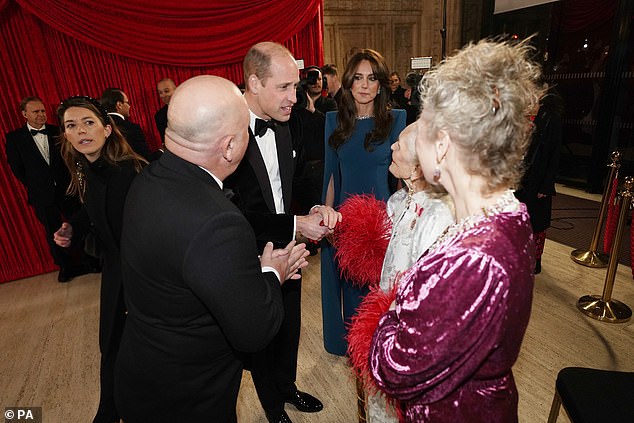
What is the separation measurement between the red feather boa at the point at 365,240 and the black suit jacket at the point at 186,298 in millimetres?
672

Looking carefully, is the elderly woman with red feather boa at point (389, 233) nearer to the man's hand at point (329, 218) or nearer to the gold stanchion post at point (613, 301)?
the man's hand at point (329, 218)

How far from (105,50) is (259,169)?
3762 mm

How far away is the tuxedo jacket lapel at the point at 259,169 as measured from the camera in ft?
6.66

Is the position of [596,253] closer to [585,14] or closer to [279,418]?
[279,418]

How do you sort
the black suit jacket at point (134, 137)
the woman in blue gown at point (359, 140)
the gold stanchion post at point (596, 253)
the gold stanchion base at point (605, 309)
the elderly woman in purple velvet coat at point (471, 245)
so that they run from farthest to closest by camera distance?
the gold stanchion post at point (596, 253), the black suit jacket at point (134, 137), the gold stanchion base at point (605, 309), the woman in blue gown at point (359, 140), the elderly woman in purple velvet coat at point (471, 245)

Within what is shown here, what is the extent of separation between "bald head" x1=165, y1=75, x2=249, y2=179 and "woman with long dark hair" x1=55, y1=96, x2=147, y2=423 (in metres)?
0.85

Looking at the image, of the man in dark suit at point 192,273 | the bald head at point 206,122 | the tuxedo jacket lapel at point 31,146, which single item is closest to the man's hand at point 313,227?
the man in dark suit at point 192,273

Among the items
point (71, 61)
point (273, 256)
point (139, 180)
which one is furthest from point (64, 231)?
point (71, 61)

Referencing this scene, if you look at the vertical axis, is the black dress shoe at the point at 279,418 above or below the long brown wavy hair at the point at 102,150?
below

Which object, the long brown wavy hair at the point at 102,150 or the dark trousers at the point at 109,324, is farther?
the long brown wavy hair at the point at 102,150

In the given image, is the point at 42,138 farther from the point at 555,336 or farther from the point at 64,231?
the point at 555,336

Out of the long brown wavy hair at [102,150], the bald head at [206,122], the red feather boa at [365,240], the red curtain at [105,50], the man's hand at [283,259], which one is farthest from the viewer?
the red curtain at [105,50]

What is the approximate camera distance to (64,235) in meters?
2.23

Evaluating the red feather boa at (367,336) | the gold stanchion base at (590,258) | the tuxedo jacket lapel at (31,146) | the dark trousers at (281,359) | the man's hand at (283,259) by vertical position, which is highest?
the tuxedo jacket lapel at (31,146)
